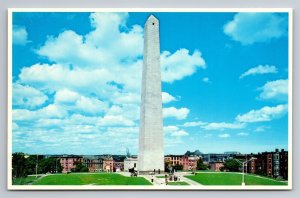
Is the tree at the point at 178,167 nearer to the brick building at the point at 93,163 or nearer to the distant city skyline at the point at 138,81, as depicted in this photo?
the distant city skyline at the point at 138,81

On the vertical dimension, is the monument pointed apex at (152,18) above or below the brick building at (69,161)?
above

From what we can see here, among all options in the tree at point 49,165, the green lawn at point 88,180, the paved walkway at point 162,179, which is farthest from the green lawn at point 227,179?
the tree at point 49,165

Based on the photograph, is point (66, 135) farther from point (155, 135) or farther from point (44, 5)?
point (44, 5)

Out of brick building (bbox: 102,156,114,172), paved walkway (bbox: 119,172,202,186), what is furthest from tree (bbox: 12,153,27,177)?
paved walkway (bbox: 119,172,202,186)

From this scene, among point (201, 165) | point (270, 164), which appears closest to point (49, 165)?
point (201, 165)

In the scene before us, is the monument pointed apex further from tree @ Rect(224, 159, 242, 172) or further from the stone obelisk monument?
tree @ Rect(224, 159, 242, 172)

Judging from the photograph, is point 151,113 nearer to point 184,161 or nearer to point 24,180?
point 184,161

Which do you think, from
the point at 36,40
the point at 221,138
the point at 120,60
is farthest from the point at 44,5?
the point at 221,138
